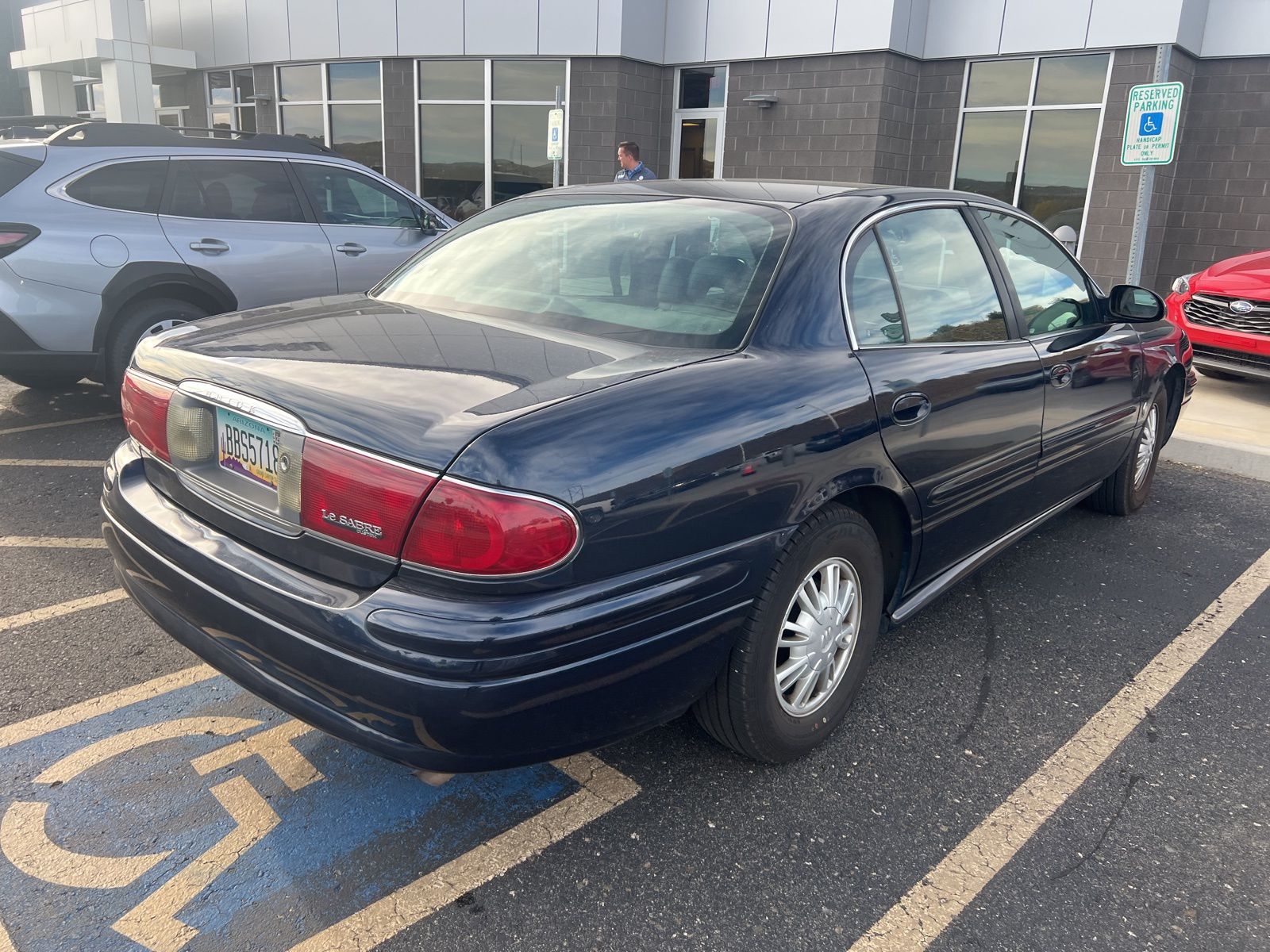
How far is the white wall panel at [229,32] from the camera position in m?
17.3

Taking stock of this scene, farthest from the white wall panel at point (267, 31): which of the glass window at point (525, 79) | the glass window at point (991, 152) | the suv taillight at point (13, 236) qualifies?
the suv taillight at point (13, 236)

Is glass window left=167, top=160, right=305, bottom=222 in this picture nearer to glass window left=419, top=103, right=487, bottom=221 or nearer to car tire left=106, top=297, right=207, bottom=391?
car tire left=106, top=297, right=207, bottom=391

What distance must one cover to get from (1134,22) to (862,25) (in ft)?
10.6

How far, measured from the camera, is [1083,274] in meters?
4.31

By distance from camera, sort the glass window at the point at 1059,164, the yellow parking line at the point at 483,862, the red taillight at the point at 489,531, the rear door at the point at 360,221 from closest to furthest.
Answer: the red taillight at the point at 489,531, the yellow parking line at the point at 483,862, the rear door at the point at 360,221, the glass window at the point at 1059,164

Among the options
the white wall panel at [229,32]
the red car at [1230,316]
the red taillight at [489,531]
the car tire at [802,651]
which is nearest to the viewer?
the red taillight at [489,531]

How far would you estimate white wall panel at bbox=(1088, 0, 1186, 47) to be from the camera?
11289 mm

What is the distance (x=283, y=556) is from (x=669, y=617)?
2.93 ft


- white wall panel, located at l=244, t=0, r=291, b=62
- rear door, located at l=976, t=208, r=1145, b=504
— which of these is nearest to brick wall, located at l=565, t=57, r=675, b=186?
white wall panel, located at l=244, t=0, r=291, b=62

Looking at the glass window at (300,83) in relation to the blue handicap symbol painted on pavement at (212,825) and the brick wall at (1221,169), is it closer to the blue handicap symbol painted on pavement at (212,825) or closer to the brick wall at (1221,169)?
the brick wall at (1221,169)

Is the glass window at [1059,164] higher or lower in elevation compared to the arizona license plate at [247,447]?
higher

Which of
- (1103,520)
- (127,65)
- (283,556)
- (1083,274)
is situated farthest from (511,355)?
(127,65)

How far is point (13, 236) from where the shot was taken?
5402 mm

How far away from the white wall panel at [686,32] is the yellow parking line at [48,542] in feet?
40.9
